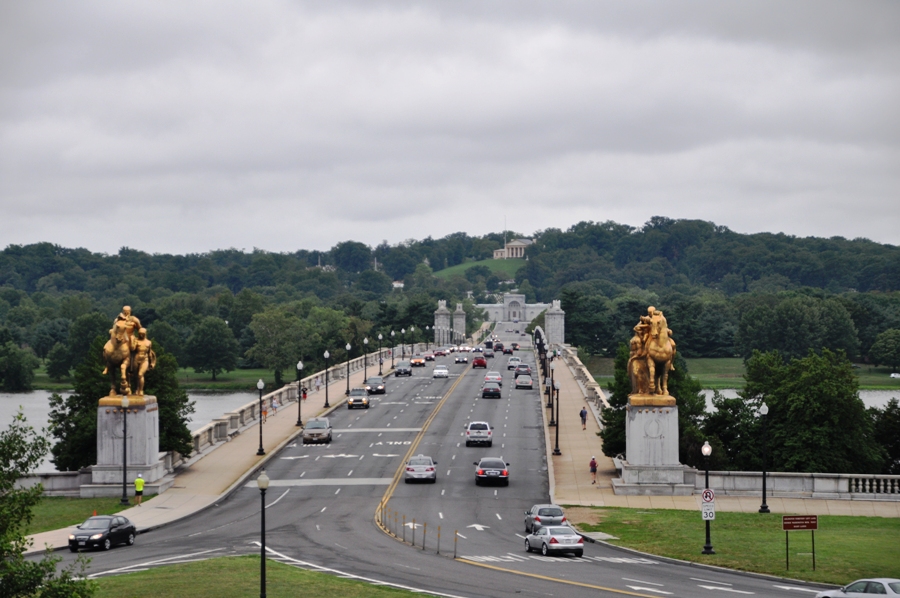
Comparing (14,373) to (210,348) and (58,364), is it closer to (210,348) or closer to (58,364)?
(58,364)

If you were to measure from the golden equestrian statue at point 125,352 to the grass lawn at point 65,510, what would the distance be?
5041 millimetres

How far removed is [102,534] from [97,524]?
1.98 feet

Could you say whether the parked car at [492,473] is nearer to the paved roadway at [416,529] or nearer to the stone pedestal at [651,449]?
the paved roadway at [416,529]

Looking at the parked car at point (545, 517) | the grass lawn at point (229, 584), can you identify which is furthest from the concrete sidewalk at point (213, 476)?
the parked car at point (545, 517)

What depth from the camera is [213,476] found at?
178 feet

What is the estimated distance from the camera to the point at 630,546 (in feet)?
126

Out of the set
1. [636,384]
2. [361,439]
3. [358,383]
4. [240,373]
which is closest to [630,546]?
[636,384]

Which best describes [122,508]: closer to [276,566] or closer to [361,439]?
[276,566]

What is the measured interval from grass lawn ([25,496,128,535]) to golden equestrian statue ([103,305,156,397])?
5.04 meters

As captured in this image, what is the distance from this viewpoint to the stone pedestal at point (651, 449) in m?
49.5

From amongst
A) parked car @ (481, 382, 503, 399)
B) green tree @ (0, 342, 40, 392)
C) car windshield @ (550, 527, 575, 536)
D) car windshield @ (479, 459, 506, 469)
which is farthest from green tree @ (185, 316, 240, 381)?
car windshield @ (550, 527, 575, 536)

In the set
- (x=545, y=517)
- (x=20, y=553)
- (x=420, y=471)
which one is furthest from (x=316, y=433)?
(x=20, y=553)

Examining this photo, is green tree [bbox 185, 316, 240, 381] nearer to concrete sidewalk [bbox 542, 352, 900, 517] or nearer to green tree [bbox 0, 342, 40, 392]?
green tree [bbox 0, 342, 40, 392]

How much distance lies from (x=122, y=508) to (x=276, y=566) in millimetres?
15122
